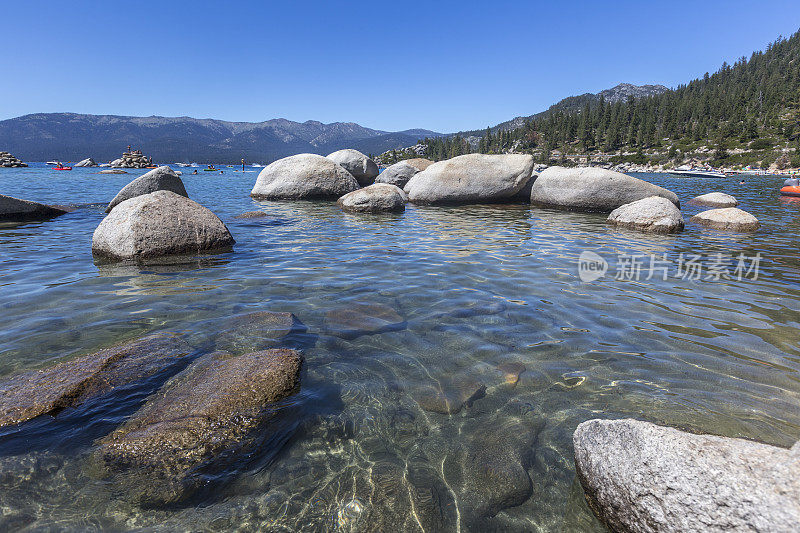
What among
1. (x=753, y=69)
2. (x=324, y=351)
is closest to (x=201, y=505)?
(x=324, y=351)

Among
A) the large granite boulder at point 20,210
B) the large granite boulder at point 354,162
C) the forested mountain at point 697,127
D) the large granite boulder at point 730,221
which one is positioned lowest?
the large granite boulder at point 730,221

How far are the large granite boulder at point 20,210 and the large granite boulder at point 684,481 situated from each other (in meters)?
17.7

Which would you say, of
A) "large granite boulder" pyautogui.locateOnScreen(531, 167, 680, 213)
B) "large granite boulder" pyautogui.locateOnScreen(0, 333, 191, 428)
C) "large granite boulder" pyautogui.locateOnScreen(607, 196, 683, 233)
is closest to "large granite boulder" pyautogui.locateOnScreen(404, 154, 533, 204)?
"large granite boulder" pyautogui.locateOnScreen(531, 167, 680, 213)

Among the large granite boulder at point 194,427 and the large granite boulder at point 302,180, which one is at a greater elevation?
the large granite boulder at point 302,180

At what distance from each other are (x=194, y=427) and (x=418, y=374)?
1.98m

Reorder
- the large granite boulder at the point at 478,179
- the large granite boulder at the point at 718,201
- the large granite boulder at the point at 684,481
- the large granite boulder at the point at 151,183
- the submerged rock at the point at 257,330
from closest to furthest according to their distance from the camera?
the large granite boulder at the point at 684,481, the submerged rock at the point at 257,330, the large granite boulder at the point at 151,183, the large granite boulder at the point at 718,201, the large granite boulder at the point at 478,179

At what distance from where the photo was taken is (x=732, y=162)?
9125 centimetres

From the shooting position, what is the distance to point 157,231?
803cm

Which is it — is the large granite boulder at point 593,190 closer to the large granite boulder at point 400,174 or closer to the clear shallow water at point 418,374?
the clear shallow water at point 418,374

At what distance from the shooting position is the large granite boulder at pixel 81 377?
3066 millimetres

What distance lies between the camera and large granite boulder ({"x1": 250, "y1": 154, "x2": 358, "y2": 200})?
66.6ft

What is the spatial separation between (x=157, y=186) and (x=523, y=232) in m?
14.6

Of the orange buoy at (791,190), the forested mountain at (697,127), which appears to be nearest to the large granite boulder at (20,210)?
the orange buoy at (791,190)

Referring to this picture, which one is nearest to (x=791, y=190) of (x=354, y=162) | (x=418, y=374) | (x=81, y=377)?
(x=354, y=162)
